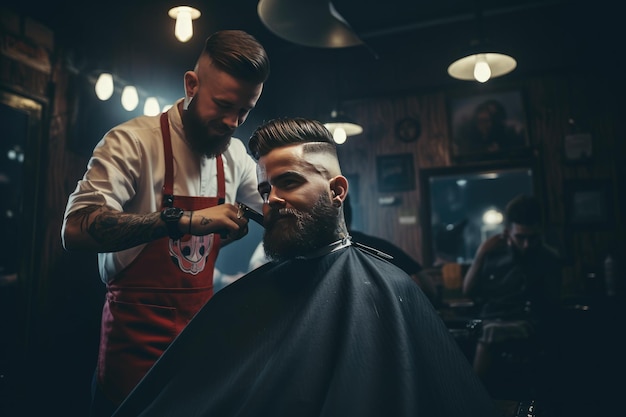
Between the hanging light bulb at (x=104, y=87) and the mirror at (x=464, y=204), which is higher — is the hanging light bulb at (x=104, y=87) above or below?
above

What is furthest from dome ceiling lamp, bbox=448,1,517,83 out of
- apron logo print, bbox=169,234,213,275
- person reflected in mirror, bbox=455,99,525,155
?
apron logo print, bbox=169,234,213,275

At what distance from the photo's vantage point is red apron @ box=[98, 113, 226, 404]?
1479mm

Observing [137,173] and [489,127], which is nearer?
[137,173]

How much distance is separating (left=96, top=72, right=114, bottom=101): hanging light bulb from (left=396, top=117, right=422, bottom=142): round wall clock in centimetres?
294

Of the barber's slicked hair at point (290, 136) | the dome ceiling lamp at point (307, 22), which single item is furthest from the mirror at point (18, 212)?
the barber's slicked hair at point (290, 136)

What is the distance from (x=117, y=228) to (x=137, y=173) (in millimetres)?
229

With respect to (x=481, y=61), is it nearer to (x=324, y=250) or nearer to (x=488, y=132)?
(x=488, y=132)

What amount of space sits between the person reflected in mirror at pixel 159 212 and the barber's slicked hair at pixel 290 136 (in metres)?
0.18

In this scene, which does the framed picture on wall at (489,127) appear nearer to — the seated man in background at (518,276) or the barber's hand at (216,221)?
the seated man in background at (518,276)

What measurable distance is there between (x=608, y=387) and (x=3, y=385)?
359 centimetres

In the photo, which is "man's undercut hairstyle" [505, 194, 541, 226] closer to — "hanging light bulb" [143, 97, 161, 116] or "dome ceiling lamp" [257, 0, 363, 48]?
"dome ceiling lamp" [257, 0, 363, 48]

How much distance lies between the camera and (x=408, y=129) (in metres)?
5.15

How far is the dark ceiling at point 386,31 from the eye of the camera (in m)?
3.89

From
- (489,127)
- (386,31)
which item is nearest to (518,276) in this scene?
(489,127)
